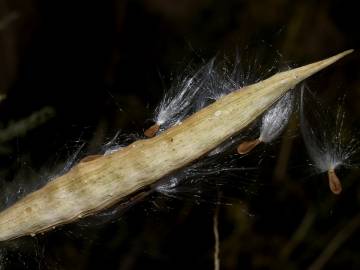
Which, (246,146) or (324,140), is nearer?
(246,146)

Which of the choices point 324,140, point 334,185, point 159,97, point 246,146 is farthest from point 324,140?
point 159,97

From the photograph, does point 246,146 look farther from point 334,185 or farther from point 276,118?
point 334,185

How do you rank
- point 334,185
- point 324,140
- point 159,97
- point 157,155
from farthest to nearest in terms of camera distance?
point 159,97, point 324,140, point 334,185, point 157,155

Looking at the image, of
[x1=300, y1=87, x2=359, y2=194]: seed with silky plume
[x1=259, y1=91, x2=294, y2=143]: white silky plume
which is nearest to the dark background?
[x1=300, y1=87, x2=359, y2=194]: seed with silky plume

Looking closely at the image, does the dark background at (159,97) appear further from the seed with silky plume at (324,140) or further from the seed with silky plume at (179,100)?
the seed with silky plume at (324,140)

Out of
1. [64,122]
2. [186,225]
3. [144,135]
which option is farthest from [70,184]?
[186,225]

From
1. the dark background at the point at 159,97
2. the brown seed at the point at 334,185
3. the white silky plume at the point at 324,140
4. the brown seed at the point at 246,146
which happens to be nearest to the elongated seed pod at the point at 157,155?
the brown seed at the point at 246,146
